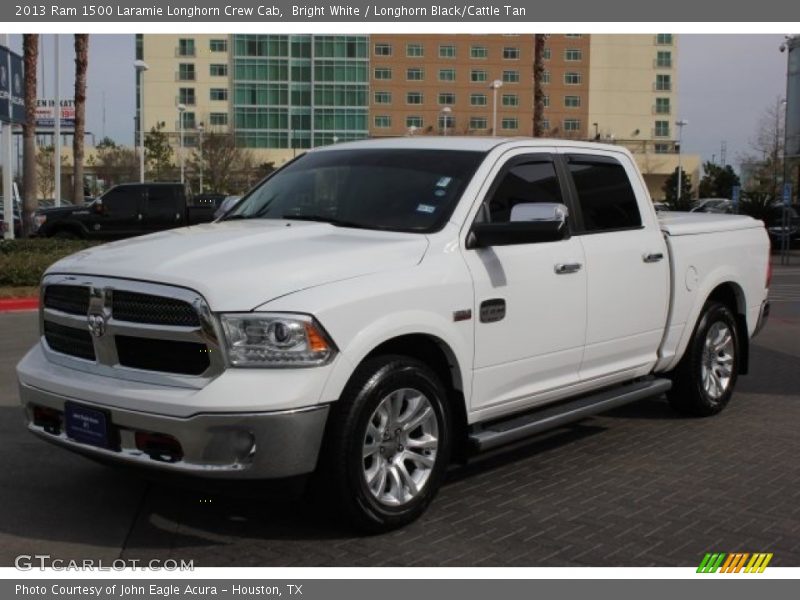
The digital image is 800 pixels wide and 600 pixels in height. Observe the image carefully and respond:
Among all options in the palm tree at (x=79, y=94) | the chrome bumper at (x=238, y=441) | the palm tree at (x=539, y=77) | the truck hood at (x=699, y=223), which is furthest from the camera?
the palm tree at (x=79, y=94)

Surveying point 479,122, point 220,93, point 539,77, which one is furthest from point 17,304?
point 479,122

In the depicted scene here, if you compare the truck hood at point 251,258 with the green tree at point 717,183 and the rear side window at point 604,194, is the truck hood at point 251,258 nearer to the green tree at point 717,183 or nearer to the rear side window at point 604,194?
the rear side window at point 604,194

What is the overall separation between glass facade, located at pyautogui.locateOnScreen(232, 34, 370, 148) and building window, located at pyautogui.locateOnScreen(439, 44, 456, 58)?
27.0 feet

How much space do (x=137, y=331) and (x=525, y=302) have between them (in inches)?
85.8

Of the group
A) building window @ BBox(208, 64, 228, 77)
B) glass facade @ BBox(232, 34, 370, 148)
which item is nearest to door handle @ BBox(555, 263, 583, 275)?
glass facade @ BBox(232, 34, 370, 148)

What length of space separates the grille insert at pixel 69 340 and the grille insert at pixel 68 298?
94mm

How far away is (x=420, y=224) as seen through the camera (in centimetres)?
515

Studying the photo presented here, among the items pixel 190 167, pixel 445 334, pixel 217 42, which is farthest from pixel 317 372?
pixel 217 42

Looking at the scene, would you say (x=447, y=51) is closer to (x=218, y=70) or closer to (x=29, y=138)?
(x=218, y=70)

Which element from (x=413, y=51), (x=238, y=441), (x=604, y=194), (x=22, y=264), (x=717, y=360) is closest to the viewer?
(x=238, y=441)

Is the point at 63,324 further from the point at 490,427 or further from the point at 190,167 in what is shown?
the point at 190,167

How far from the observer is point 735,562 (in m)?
4.41

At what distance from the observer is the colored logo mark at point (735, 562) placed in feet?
14.2

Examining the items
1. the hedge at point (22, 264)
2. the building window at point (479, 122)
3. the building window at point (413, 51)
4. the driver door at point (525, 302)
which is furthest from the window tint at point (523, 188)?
the building window at point (413, 51)
